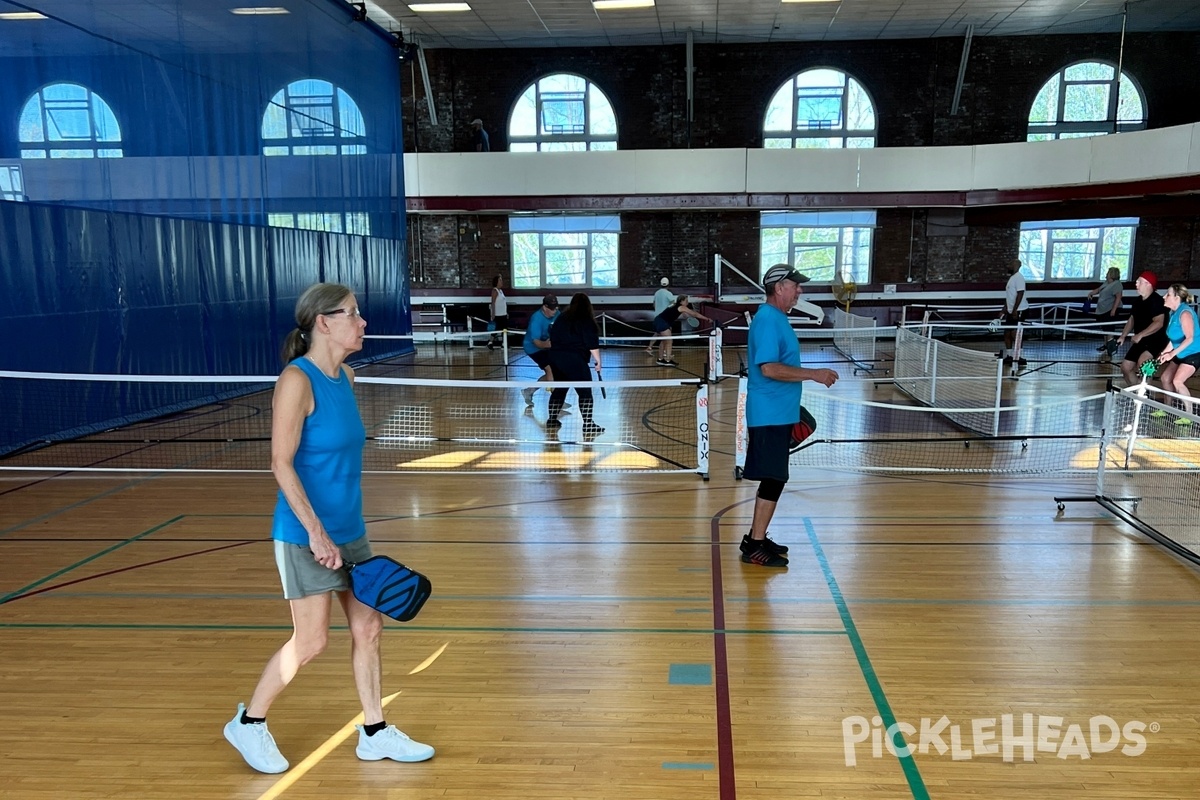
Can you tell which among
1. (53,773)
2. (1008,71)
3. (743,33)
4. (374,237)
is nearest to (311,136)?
(374,237)

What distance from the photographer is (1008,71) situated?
22.7m

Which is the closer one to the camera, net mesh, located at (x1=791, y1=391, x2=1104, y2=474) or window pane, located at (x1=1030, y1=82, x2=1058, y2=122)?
net mesh, located at (x1=791, y1=391, x2=1104, y2=474)

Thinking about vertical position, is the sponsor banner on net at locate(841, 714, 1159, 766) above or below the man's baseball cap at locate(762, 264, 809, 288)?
below

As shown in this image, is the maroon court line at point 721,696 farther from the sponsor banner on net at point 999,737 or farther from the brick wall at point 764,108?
the brick wall at point 764,108

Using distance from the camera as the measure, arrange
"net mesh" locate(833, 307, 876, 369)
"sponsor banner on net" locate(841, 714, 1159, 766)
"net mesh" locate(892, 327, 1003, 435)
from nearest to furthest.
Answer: "sponsor banner on net" locate(841, 714, 1159, 766) < "net mesh" locate(892, 327, 1003, 435) < "net mesh" locate(833, 307, 876, 369)

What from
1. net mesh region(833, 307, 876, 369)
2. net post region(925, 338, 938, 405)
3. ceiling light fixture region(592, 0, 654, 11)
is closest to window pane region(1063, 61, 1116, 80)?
net mesh region(833, 307, 876, 369)

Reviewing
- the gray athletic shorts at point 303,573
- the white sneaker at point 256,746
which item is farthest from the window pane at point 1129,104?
the white sneaker at point 256,746

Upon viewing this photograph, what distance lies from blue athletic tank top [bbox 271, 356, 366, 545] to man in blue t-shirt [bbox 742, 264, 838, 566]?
2873 mm

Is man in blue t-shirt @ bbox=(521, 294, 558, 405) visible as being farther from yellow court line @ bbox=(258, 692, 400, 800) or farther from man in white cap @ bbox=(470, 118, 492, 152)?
man in white cap @ bbox=(470, 118, 492, 152)

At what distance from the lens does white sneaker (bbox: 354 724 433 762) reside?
3500 millimetres

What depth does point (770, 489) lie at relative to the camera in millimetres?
5652

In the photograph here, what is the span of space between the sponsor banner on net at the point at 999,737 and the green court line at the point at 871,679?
1.3 inches

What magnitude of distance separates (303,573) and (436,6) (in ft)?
62.4

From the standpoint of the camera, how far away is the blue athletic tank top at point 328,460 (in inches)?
118
